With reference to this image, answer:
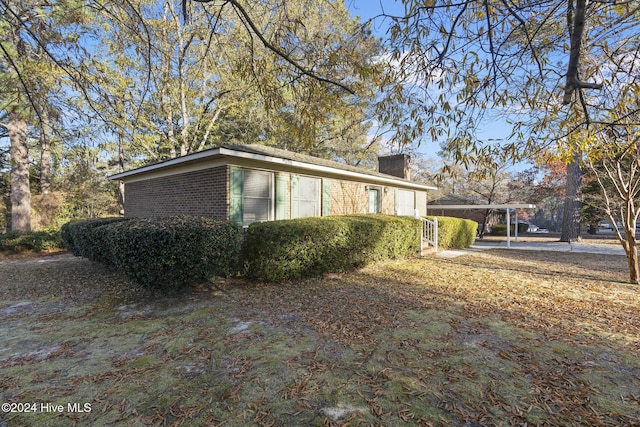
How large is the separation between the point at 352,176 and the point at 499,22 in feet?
23.8

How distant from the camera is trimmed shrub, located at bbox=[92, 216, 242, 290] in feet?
15.1

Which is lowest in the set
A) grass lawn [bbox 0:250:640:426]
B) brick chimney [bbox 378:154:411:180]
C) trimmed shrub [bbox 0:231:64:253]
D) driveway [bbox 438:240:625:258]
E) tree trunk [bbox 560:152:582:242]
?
grass lawn [bbox 0:250:640:426]

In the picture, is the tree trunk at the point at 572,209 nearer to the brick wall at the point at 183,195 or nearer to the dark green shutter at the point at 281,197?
the dark green shutter at the point at 281,197

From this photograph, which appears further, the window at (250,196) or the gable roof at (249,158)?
the window at (250,196)

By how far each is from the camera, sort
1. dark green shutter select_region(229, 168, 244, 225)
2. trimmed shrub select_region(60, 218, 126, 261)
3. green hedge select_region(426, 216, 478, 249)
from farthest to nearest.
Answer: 1. green hedge select_region(426, 216, 478, 249)
2. dark green shutter select_region(229, 168, 244, 225)
3. trimmed shrub select_region(60, 218, 126, 261)

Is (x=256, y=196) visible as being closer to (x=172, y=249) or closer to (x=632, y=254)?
(x=172, y=249)

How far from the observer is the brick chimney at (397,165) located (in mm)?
15672

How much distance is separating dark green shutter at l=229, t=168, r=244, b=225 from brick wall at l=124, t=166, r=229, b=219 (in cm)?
10

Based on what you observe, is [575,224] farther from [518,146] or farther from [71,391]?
[71,391]

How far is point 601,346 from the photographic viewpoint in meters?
3.38


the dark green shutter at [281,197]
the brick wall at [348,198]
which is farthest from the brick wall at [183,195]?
the brick wall at [348,198]

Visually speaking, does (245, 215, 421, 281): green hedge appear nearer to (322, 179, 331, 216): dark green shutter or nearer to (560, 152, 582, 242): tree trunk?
(322, 179, 331, 216): dark green shutter

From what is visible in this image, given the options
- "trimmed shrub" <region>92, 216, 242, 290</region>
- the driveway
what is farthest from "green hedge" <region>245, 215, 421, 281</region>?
the driveway

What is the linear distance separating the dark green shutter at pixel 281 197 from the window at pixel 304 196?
0.99 ft
